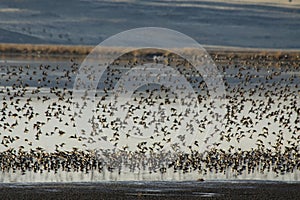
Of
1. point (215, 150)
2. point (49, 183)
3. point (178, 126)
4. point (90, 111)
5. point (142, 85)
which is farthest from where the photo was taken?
point (142, 85)

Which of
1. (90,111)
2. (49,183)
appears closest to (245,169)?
(49,183)

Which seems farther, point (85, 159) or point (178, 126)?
point (178, 126)

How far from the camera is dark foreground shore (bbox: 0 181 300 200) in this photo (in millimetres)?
18438

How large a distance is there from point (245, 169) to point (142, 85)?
29467mm

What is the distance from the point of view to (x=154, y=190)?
1930cm

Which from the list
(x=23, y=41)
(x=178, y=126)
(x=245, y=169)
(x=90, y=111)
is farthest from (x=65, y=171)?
(x=23, y=41)

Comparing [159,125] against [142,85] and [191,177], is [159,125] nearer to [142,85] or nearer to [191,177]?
[191,177]

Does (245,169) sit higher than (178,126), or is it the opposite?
(178,126)

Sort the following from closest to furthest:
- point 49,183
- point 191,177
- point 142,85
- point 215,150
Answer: point 49,183 → point 191,177 → point 215,150 → point 142,85

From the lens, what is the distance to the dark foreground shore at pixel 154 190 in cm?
1844

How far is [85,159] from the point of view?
23.1 meters

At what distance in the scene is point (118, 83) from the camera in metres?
55.0

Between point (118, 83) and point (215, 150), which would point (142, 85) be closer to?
point (118, 83)

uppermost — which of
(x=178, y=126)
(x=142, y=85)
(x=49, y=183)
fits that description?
(x=142, y=85)
